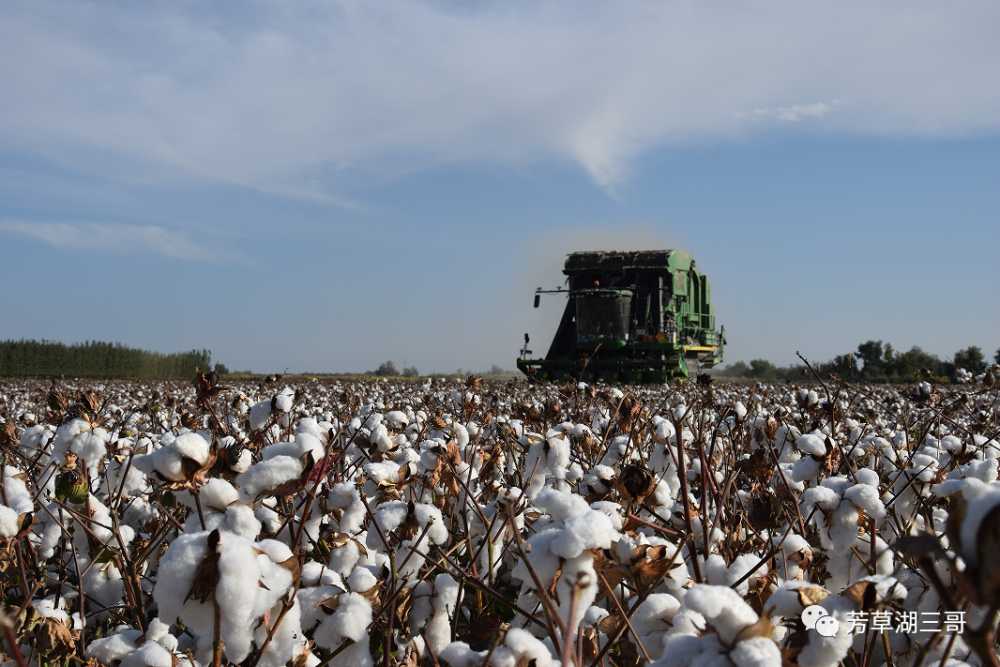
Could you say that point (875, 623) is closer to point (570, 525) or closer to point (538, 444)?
point (570, 525)

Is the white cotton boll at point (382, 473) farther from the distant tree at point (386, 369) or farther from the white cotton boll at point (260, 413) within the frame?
the distant tree at point (386, 369)

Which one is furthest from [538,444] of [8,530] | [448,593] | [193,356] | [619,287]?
[193,356]

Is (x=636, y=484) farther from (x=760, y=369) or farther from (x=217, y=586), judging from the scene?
(x=760, y=369)

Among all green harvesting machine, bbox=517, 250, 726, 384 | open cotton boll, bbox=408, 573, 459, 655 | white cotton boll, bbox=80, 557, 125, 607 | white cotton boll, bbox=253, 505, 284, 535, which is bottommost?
white cotton boll, bbox=80, 557, 125, 607

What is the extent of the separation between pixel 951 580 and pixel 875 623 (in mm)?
740

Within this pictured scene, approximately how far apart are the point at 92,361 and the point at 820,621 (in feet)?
187

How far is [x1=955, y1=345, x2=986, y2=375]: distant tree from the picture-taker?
29.9 metres

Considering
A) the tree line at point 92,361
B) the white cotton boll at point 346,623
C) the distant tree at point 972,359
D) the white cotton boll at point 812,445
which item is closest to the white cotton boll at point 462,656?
the white cotton boll at point 346,623

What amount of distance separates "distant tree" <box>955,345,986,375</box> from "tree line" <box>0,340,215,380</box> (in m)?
41.9

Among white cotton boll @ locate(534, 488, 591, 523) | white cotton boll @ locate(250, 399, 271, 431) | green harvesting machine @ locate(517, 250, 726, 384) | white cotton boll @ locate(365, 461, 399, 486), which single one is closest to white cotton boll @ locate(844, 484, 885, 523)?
white cotton boll @ locate(534, 488, 591, 523)

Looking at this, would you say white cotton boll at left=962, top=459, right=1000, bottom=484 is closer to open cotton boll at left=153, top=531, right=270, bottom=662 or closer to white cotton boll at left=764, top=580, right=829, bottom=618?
white cotton boll at left=764, top=580, right=829, bottom=618

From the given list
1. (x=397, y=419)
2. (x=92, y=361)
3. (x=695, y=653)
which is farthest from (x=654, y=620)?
(x=92, y=361)

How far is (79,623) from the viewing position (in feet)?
6.97

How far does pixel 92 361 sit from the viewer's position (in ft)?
164
